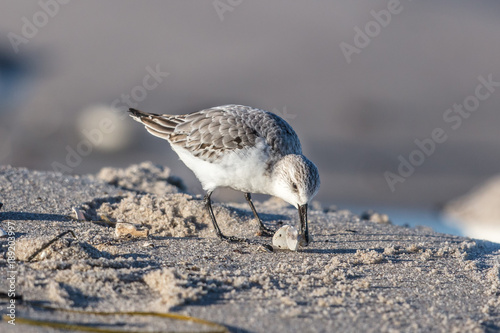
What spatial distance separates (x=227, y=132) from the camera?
4.80 m

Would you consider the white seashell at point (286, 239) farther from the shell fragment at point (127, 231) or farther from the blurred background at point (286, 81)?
the blurred background at point (286, 81)

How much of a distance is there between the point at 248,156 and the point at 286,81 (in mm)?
7135

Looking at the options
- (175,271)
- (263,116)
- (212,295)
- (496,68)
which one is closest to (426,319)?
(212,295)

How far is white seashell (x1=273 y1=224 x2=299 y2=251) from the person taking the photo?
4.16 metres

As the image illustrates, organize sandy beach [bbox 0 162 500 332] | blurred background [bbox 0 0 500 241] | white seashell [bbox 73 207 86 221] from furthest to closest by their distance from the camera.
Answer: blurred background [bbox 0 0 500 241] < white seashell [bbox 73 207 86 221] < sandy beach [bbox 0 162 500 332]

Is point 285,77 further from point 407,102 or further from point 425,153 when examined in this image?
point 425,153

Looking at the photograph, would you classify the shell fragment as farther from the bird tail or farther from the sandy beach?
the bird tail

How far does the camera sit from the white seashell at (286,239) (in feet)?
13.6

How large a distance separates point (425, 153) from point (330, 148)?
1.59 metres

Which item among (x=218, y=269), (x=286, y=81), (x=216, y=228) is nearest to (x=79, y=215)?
(x=216, y=228)

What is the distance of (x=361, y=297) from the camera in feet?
10.5

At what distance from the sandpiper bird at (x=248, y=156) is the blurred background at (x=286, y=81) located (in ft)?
9.80

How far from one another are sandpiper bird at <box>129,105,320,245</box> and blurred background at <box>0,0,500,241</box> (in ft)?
9.80

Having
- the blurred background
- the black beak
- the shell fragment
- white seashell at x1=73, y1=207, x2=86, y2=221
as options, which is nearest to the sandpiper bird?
the black beak
